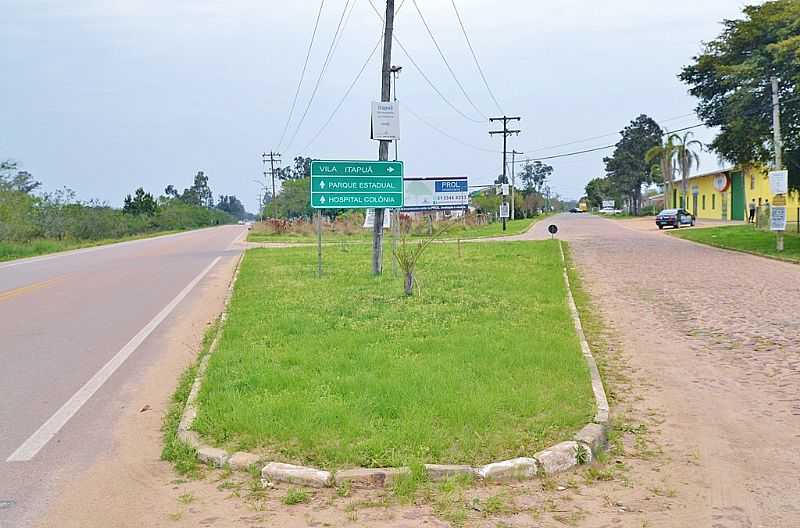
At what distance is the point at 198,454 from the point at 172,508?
84 centimetres

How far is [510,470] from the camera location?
201 inches

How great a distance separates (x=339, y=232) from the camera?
55.1 m

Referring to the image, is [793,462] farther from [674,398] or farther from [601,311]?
[601,311]

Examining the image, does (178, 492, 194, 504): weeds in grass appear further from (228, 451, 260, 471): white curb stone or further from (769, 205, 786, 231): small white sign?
(769, 205, 786, 231): small white sign

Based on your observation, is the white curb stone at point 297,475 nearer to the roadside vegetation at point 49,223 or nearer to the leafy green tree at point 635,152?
the roadside vegetation at point 49,223

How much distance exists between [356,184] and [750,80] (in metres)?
16.2

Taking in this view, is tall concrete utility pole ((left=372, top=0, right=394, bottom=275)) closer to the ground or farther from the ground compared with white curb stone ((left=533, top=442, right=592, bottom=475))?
farther from the ground

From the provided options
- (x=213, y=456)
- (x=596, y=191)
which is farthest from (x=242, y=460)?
(x=596, y=191)

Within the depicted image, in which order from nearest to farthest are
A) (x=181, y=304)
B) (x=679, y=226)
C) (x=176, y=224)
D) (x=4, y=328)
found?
(x=4, y=328) → (x=181, y=304) → (x=679, y=226) → (x=176, y=224)

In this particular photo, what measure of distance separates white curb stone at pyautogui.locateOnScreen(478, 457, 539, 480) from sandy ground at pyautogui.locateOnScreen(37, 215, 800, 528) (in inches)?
3.3

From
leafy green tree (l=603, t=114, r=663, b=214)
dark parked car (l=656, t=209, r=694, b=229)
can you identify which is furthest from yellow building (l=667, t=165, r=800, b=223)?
leafy green tree (l=603, t=114, r=663, b=214)

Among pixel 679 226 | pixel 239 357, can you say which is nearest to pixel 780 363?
pixel 239 357

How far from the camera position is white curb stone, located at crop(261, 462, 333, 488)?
16.4ft

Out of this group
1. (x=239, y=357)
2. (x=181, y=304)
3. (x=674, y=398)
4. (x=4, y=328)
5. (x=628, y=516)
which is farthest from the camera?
(x=181, y=304)
